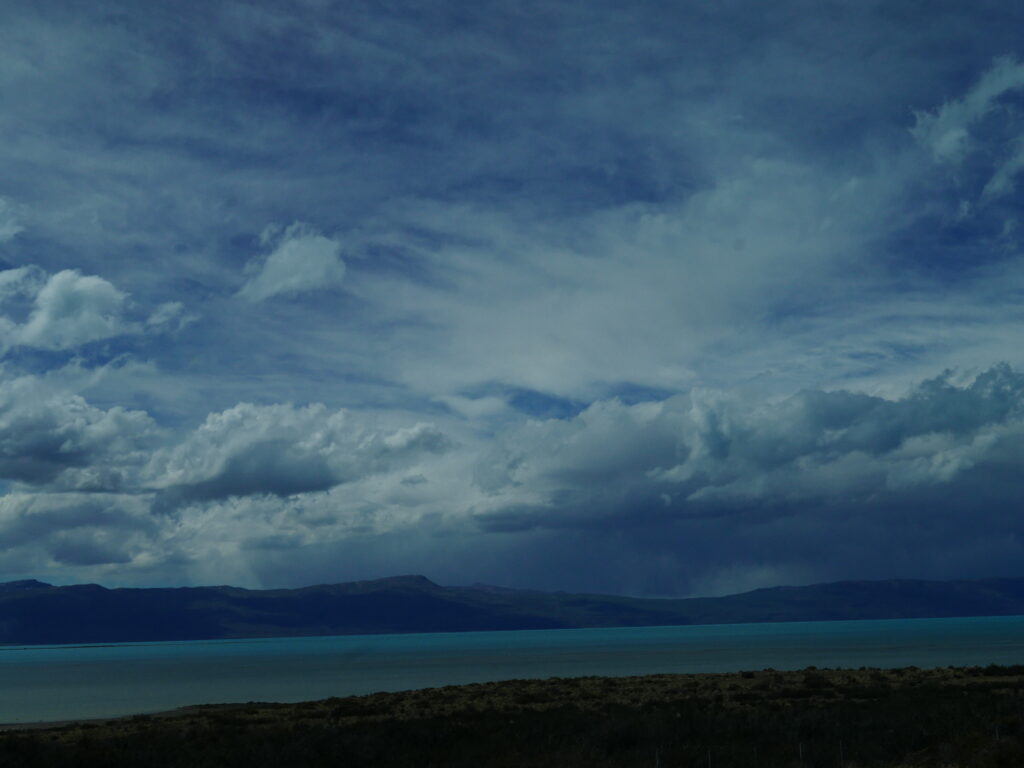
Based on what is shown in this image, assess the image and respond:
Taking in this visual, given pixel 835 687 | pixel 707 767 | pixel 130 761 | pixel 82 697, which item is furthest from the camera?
pixel 82 697

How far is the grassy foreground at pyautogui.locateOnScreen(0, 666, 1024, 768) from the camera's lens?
102ft

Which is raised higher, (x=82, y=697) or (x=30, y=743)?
(x=30, y=743)

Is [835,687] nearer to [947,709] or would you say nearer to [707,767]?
[947,709]

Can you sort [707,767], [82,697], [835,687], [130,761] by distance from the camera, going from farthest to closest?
[82,697]
[835,687]
[130,761]
[707,767]

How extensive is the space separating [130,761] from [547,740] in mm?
15380

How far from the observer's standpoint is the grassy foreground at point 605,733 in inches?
1227

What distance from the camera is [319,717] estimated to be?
4819 cm

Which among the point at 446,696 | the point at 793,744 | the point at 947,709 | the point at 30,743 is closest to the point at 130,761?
the point at 30,743

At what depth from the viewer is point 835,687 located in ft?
175

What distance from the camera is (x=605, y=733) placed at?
3531 cm

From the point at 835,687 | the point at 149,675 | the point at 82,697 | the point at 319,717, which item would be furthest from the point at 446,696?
the point at 149,675

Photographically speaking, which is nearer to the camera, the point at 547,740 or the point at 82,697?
the point at 547,740

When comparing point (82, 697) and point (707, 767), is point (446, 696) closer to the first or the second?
point (707, 767)

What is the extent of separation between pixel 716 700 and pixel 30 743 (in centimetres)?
3239
